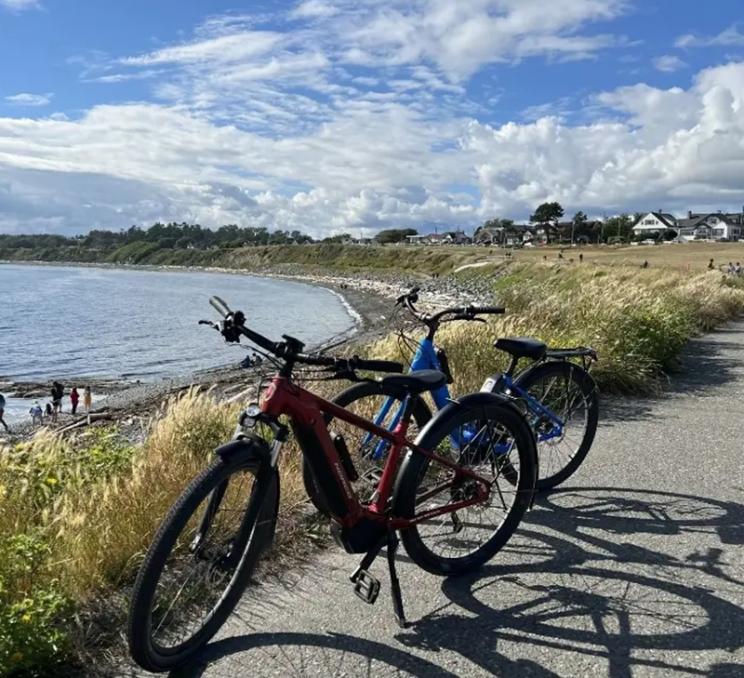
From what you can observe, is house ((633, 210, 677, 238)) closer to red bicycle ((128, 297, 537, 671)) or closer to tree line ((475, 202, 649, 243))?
tree line ((475, 202, 649, 243))

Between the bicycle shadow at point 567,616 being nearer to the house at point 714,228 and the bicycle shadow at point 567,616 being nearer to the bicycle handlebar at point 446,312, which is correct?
the bicycle handlebar at point 446,312

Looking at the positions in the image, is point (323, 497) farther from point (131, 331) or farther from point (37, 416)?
point (131, 331)

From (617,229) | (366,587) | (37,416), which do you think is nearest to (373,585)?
(366,587)

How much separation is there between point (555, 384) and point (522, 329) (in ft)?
16.0

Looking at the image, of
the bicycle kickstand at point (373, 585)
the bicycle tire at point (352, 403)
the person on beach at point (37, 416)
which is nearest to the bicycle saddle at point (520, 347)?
the bicycle tire at point (352, 403)

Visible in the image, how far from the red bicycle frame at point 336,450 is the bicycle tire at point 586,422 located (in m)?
1.51

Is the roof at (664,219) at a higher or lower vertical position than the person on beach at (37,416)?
higher

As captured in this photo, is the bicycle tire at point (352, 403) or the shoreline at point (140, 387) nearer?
the bicycle tire at point (352, 403)

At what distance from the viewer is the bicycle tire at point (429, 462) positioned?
351 cm

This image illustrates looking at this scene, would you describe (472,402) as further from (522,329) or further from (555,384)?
(522,329)

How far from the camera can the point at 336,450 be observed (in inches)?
131

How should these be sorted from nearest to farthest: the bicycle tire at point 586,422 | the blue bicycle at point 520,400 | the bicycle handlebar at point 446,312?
the blue bicycle at point 520,400 → the bicycle handlebar at point 446,312 → the bicycle tire at point 586,422

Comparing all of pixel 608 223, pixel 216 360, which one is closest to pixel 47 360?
pixel 216 360

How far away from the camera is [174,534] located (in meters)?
2.71
